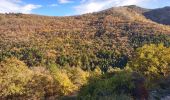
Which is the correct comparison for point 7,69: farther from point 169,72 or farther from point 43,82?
point 169,72

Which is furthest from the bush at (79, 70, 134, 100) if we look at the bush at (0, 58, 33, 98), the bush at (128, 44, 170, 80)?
the bush at (128, 44, 170, 80)

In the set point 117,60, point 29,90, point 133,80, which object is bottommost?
point 117,60

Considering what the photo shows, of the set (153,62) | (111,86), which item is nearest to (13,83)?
(111,86)

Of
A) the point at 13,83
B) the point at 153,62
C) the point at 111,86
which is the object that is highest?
the point at 111,86

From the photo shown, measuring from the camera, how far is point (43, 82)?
6888cm

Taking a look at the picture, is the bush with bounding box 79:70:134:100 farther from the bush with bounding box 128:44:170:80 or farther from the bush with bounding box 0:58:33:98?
the bush with bounding box 128:44:170:80

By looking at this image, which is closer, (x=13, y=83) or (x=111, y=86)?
(x=111, y=86)

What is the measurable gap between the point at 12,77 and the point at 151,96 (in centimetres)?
2739

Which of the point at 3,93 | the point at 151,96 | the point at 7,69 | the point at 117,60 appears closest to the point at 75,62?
the point at 117,60

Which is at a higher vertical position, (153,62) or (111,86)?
(111,86)

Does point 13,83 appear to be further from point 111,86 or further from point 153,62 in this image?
point 153,62

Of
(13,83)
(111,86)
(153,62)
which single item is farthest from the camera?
(153,62)

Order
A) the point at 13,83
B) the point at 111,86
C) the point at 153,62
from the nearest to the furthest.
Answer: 1. the point at 111,86
2. the point at 13,83
3. the point at 153,62

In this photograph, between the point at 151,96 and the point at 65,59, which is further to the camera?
the point at 65,59
